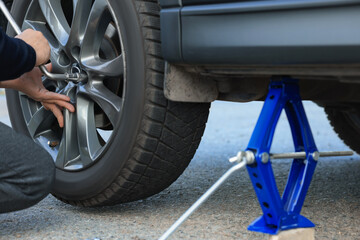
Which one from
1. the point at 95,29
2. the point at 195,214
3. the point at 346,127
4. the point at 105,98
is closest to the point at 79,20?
the point at 95,29

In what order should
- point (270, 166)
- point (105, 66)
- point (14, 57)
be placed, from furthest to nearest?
1. point (105, 66)
2. point (14, 57)
3. point (270, 166)

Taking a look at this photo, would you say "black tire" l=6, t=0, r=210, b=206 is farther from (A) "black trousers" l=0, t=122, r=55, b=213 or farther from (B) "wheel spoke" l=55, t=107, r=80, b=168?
(A) "black trousers" l=0, t=122, r=55, b=213

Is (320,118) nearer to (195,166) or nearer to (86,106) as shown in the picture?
(195,166)

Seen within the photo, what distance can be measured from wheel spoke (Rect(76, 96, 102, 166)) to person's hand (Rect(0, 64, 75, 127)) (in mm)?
38

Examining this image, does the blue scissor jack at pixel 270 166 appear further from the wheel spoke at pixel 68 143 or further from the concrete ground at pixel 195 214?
the wheel spoke at pixel 68 143

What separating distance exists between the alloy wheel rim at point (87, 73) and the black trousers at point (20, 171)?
21 centimetres

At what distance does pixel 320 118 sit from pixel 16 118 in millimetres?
4384

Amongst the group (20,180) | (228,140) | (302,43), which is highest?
(302,43)

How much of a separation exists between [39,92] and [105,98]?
0.99 ft

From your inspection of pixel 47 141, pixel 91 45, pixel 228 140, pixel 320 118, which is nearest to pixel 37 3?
pixel 91 45

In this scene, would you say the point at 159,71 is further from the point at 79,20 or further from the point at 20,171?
the point at 20,171

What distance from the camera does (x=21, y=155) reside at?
174 centimetres

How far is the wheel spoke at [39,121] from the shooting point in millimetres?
2225

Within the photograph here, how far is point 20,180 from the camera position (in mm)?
1764
